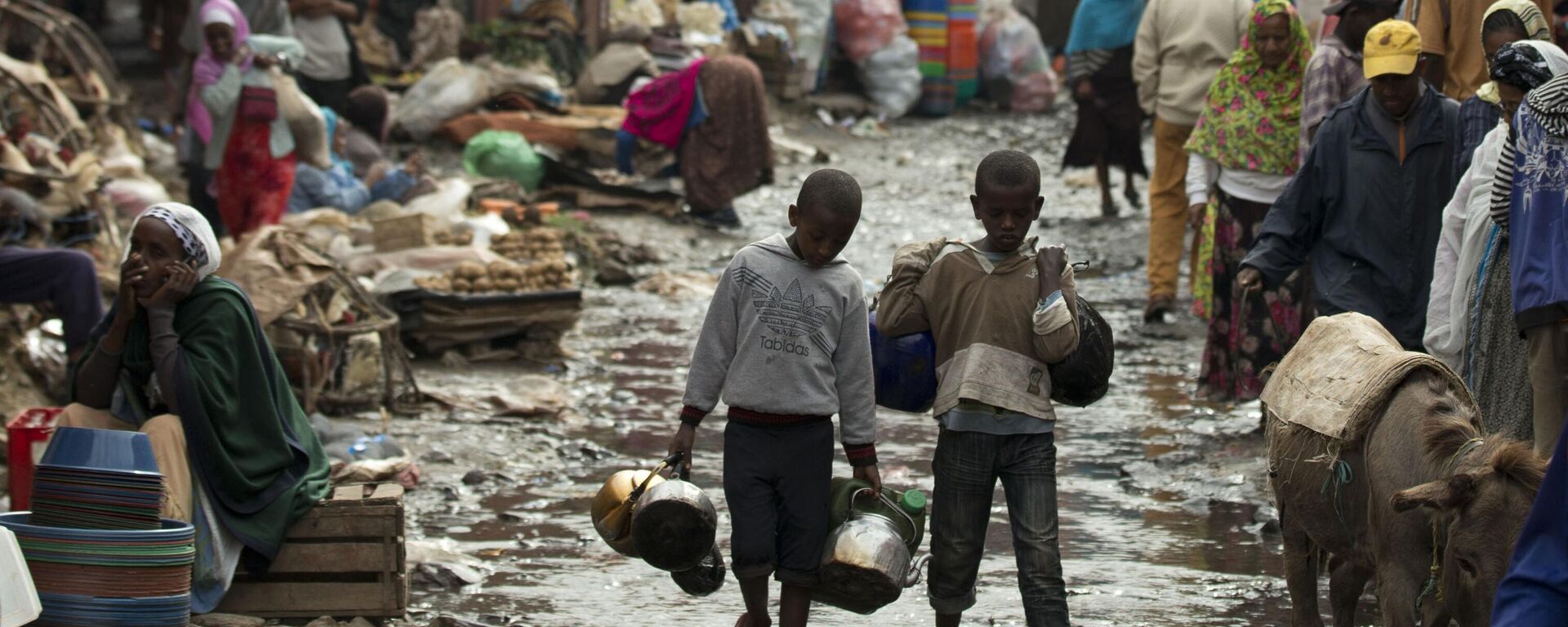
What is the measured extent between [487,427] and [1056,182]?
972 cm

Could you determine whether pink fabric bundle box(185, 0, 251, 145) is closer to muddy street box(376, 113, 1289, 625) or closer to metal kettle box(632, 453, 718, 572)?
muddy street box(376, 113, 1289, 625)

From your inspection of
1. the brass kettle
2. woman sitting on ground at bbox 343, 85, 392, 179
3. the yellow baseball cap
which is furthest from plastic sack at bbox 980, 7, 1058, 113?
the brass kettle

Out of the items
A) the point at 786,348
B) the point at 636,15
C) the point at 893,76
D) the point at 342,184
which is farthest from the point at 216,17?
the point at 893,76

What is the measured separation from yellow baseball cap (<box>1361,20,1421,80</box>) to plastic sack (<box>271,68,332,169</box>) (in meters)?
6.82

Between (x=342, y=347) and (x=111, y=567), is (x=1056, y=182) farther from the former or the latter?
(x=111, y=567)

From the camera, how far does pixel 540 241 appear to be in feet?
36.0

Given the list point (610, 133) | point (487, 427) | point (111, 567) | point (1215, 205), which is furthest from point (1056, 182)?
point (111, 567)

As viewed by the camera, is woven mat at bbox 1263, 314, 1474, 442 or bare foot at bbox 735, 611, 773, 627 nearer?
woven mat at bbox 1263, 314, 1474, 442

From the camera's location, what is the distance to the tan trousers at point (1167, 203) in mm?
10188

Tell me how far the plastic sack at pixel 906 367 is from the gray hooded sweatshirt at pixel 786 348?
0.35 ft

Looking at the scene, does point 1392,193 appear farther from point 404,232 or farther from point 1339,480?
point 404,232

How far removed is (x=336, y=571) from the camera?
529 centimetres

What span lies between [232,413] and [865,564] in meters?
1.91

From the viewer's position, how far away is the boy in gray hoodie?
4.69 metres
